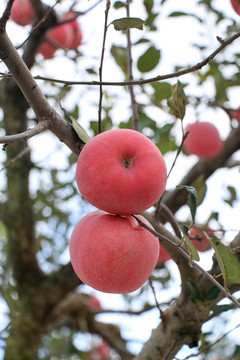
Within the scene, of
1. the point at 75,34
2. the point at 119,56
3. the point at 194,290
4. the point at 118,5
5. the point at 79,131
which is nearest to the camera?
the point at 79,131

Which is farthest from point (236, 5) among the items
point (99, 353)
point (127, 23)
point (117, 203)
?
point (99, 353)

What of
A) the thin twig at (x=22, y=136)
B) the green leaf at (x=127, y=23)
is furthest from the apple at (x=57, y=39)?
the thin twig at (x=22, y=136)

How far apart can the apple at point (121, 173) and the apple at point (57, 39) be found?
3.58 feet

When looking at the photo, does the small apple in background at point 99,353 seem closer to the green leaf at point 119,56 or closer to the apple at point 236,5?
the green leaf at point 119,56

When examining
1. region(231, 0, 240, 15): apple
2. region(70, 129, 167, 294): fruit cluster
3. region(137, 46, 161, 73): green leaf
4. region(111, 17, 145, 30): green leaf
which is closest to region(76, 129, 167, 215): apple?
region(70, 129, 167, 294): fruit cluster

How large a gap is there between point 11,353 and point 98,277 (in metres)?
1.27

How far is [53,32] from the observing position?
157cm

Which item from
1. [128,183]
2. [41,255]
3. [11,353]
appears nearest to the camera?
[128,183]

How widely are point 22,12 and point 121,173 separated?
1207mm

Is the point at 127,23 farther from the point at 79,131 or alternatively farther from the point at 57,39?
the point at 57,39

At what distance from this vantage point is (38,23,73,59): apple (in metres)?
1.54

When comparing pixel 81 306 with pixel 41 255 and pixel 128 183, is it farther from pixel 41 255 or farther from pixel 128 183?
pixel 128 183

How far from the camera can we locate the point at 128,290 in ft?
2.06

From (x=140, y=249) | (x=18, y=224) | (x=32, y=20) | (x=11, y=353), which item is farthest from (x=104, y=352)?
(x=140, y=249)
